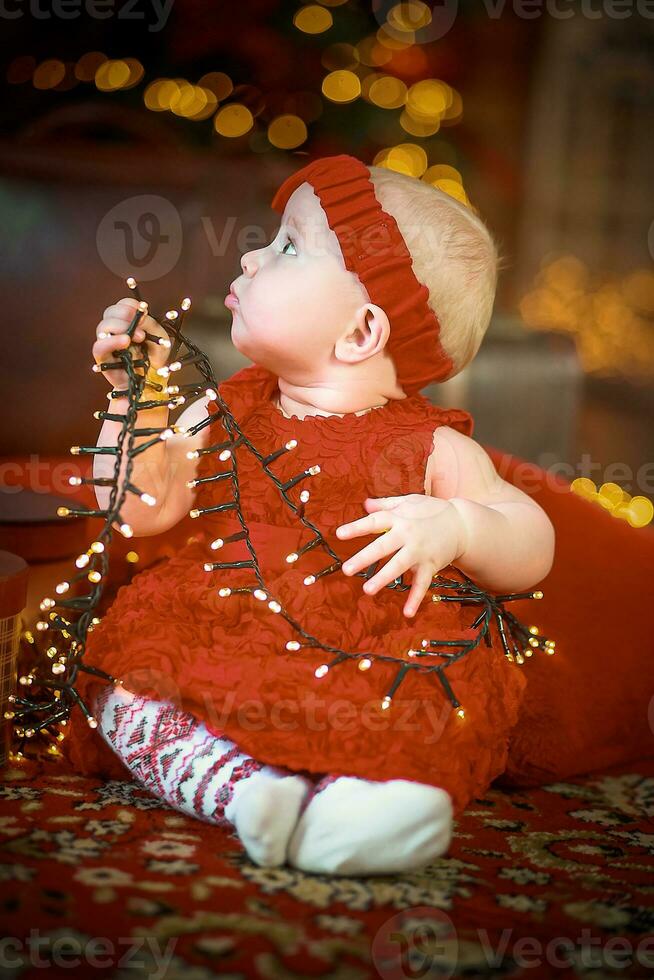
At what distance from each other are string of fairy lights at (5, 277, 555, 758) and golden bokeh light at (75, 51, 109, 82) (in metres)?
1.49

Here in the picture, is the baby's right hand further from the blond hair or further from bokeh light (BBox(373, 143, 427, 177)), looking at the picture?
bokeh light (BBox(373, 143, 427, 177))

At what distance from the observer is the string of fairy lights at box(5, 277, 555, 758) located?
2.77ft

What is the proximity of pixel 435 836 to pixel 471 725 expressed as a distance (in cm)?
12

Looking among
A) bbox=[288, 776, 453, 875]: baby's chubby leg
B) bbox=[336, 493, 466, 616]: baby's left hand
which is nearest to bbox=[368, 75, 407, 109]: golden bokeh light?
bbox=[336, 493, 466, 616]: baby's left hand

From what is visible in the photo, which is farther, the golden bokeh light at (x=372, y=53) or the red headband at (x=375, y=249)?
the golden bokeh light at (x=372, y=53)

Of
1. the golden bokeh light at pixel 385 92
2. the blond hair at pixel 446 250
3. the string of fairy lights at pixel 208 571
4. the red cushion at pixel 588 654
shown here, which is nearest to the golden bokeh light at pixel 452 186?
the golden bokeh light at pixel 385 92

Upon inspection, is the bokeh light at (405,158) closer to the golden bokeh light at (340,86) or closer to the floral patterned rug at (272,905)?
the golden bokeh light at (340,86)

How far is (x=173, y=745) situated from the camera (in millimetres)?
871

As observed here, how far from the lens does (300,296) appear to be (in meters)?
0.99

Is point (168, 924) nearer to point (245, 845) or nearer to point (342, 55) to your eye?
point (245, 845)

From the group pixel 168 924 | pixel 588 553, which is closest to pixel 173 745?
pixel 168 924

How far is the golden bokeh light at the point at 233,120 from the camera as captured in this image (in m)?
2.24

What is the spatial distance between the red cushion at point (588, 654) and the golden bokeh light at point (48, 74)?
149 cm

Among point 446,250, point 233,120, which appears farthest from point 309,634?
point 233,120
